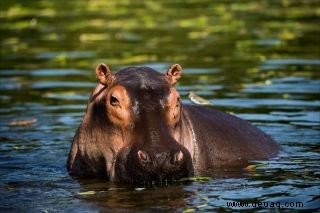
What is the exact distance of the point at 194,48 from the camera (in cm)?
2159

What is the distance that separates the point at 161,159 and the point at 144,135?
386 millimetres

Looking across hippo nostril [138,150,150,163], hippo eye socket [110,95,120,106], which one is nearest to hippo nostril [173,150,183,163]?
hippo nostril [138,150,150,163]

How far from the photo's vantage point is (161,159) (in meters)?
8.60

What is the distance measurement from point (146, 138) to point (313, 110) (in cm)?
603

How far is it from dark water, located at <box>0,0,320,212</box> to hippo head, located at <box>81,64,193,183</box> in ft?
1.00

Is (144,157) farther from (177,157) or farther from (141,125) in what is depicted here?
(141,125)

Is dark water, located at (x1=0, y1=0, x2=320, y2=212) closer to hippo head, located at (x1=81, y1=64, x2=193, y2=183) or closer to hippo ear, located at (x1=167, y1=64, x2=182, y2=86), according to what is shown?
hippo head, located at (x1=81, y1=64, x2=193, y2=183)

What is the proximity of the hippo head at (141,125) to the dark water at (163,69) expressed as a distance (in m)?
0.30

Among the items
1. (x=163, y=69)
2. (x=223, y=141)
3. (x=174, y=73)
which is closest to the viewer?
(x=174, y=73)

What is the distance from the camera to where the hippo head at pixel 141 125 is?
28.5ft

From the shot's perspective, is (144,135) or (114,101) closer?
(144,135)

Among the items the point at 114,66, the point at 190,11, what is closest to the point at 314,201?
the point at 114,66

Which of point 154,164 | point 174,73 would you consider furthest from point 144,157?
point 174,73

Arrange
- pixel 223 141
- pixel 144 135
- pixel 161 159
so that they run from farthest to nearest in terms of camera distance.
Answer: pixel 223 141, pixel 144 135, pixel 161 159
